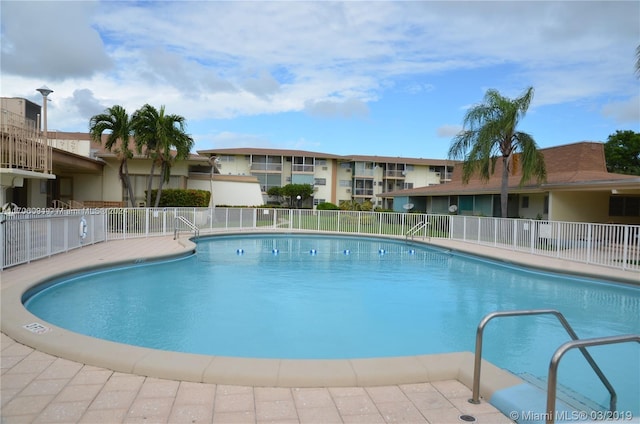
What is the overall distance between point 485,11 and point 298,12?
555 centimetres

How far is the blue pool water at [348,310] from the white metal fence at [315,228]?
166 cm

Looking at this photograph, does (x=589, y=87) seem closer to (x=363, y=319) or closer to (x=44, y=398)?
(x=363, y=319)

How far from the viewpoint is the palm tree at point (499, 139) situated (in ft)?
61.8

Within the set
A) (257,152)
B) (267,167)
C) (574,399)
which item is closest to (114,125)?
(574,399)

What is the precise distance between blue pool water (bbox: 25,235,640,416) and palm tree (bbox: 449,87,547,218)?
689 cm

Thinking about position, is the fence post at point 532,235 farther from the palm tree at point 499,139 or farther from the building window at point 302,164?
the building window at point 302,164

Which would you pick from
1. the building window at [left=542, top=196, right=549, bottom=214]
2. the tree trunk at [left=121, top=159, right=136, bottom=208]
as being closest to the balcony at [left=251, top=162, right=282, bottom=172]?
the tree trunk at [left=121, top=159, right=136, bottom=208]

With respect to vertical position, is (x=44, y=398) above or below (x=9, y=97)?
below

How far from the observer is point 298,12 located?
496 inches

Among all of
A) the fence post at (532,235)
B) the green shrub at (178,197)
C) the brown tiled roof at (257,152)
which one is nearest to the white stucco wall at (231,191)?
the green shrub at (178,197)

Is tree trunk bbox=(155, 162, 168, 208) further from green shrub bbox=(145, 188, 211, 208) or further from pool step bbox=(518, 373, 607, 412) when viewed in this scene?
pool step bbox=(518, 373, 607, 412)

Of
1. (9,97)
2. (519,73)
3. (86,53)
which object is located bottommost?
(9,97)

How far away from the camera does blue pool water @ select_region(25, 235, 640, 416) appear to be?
19.7 ft

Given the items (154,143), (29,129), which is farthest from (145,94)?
(29,129)
